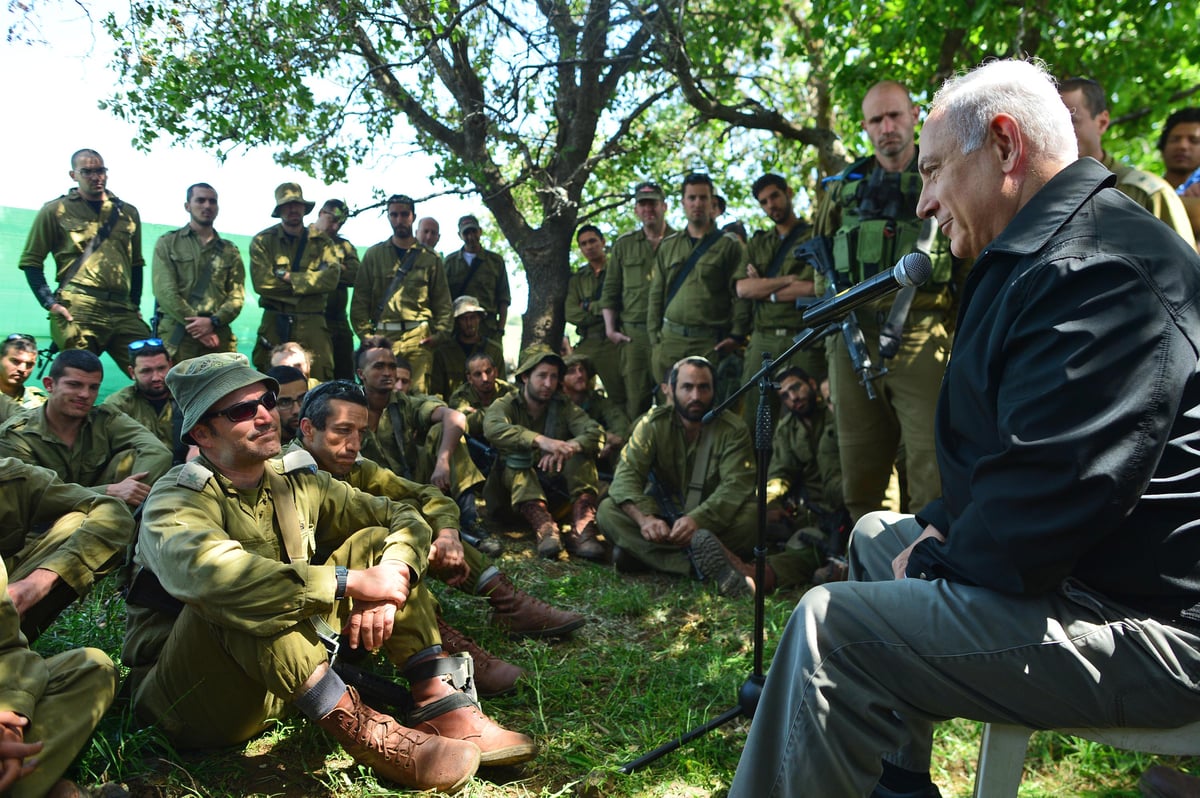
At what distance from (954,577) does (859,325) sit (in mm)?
2784

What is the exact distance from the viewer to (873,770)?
5.68ft

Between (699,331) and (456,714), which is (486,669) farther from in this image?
(699,331)

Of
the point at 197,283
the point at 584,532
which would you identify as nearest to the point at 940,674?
the point at 584,532

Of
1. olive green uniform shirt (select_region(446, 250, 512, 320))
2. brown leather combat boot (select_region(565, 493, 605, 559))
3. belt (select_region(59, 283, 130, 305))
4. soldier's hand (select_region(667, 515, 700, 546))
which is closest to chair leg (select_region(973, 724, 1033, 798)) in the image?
soldier's hand (select_region(667, 515, 700, 546))

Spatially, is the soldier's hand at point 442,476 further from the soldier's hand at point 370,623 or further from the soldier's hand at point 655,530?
the soldier's hand at point 370,623

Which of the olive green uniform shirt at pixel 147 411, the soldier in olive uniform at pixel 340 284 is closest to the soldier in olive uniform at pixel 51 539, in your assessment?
the olive green uniform shirt at pixel 147 411

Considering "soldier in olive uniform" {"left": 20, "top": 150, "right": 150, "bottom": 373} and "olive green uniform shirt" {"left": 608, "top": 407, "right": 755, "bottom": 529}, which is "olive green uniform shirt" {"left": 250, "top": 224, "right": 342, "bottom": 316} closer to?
"soldier in olive uniform" {"left": 20, "top": 150, "right": 150, "bottom": 373}

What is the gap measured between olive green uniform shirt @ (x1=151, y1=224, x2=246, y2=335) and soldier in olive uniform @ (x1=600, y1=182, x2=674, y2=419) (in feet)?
11.4

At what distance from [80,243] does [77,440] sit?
11.2 ft

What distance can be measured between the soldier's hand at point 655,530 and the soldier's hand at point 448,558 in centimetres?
181

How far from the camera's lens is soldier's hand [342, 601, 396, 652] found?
9.27 feet

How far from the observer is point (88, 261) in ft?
24.6

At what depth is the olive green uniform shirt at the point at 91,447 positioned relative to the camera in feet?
15.9

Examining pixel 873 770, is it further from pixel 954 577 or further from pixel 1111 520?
pixel 1111 520
